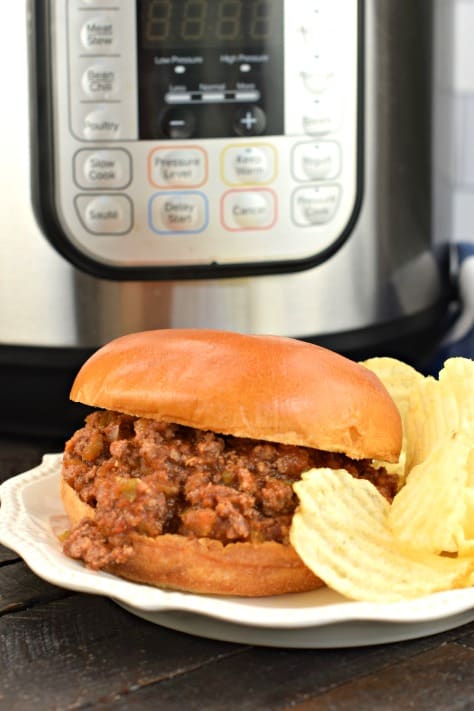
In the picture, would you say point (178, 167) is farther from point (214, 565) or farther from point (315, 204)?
point (214, 565)

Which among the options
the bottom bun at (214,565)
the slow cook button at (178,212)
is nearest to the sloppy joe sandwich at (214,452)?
the bottom bun at (214,565)

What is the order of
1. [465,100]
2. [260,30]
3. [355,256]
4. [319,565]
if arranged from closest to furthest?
[319,565]
[260,30]
[355,256]
[465,100]

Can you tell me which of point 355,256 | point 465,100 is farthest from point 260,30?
point 465,100

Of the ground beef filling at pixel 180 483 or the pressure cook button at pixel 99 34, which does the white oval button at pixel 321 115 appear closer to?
the pressure cook button at pixel 99 34

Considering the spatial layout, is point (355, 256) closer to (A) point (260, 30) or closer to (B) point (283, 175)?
(B) point (283, 175)

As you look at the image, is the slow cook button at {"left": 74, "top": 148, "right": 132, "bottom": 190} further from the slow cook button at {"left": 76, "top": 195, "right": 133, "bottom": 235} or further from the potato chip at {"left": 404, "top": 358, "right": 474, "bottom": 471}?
the potato chip at {"left": 404, "top": 358, "right": 474, "bottom": 471}
